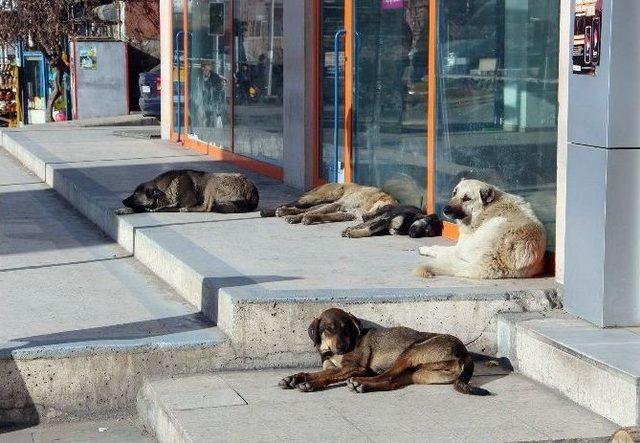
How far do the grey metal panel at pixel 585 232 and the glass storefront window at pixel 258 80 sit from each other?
23.3ft

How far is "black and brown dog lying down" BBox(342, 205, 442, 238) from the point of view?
9844 millimetres

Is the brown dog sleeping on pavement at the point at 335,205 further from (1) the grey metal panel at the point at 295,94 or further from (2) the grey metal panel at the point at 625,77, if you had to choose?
(2) the grey metal panel at the point at 625,77

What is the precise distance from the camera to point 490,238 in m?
8.11

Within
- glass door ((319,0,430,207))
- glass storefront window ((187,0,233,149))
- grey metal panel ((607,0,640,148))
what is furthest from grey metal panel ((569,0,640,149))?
glass storefront window ((187,0,233,149))

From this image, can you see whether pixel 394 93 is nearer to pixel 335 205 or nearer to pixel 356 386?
pixel 335 205

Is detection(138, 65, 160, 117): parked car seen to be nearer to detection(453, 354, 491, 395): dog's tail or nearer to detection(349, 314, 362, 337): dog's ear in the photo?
detection(349, 314, 362, 337): dog's ear

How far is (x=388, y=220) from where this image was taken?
10.0m

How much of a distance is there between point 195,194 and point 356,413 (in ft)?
17.9

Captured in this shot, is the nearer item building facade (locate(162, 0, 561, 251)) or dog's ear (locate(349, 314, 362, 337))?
dog's ear (locate(349, 314, 362, 337))

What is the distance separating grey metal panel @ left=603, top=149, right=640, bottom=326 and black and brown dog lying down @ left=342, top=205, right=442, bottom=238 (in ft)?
9.96

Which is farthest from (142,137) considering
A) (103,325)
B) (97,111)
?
(103,325)

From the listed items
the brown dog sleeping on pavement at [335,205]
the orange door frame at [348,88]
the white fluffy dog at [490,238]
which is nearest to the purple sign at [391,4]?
the orange door frame at [348,88]

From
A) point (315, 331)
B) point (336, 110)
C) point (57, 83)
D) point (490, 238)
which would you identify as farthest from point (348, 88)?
point (57, 83)

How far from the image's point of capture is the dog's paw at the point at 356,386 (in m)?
6.64
